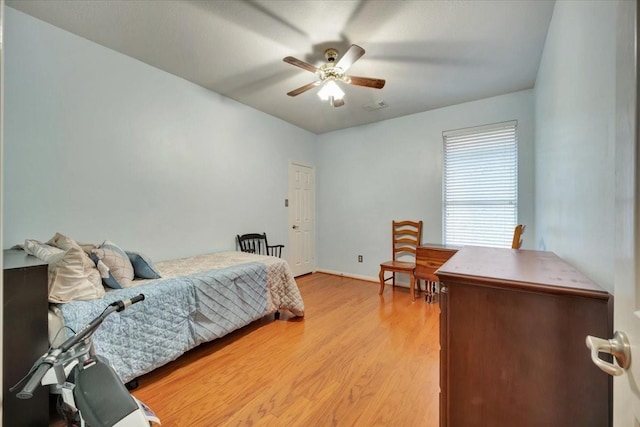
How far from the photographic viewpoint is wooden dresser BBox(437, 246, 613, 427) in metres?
0.90

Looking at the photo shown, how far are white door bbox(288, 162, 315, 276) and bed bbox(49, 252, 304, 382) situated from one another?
159cm

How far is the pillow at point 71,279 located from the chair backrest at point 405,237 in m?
3.50

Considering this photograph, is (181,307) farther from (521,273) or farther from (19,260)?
(521,273)

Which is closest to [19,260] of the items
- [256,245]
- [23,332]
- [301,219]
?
[23,332]

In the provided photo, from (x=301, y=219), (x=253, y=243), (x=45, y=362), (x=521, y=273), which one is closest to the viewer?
(x=45, y=362)

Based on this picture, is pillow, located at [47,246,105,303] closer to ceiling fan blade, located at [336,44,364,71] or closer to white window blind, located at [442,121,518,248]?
ceiling fan blade, located at [336,44,364,71]

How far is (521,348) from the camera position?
988 millimetres

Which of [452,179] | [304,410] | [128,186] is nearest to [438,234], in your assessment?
[452,179]

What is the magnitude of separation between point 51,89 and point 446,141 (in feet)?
14.0

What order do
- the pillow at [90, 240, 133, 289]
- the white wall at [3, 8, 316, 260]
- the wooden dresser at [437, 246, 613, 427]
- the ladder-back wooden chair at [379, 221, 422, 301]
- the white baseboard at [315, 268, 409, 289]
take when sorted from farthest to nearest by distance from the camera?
1. the white baseboard at [315, 268, 409, 289]
2. the ladder-back wooden chair at [379, 221, 422, 301]
3. the white wall at [3, 8, 316, 260]
4. the pillow at [90, 240, 133, 289]
5. the wooden dresser at [437, 246, 613, 427]

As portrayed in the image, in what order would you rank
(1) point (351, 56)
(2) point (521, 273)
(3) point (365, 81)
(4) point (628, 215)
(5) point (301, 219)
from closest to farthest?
(4) point (628, 215), (2) point (521, 273), (1) point (351, 56), (3) point (365, 81), (5) point (301, 219)

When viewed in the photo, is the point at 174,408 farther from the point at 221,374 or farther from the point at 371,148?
the point at 371,148

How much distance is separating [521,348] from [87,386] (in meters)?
1.64

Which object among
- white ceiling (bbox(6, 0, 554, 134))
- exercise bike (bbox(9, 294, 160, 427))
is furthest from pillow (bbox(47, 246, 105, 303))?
white ceiling (bbox(6, 0, 554, 134))
